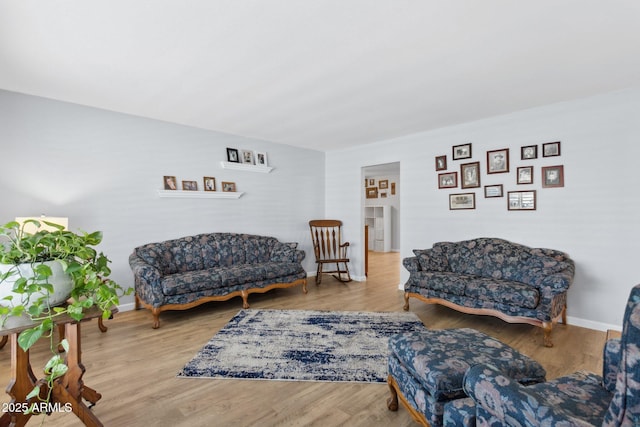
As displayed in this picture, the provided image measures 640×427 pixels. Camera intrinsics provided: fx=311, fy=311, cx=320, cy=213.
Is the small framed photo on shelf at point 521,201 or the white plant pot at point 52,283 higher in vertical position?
the small framed photo on shelf at point 521,201

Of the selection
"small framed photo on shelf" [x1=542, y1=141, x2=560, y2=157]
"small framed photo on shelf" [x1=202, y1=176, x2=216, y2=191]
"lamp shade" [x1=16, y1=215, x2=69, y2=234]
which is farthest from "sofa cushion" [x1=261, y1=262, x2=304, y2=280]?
"small framed photo on shelf" [x1=542, y1=141, x2=560, y2=157]

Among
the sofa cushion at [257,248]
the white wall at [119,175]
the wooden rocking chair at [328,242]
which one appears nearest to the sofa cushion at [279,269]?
the sofa cushion at [257,248]

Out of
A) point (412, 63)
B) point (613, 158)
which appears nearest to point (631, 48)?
point (613, 158)

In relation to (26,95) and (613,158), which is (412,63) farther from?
(26,95)

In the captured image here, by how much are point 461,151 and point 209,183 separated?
3.66 metres

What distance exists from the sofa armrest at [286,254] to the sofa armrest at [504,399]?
11.8 ft

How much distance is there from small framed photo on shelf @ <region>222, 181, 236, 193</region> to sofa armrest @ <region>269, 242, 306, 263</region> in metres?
1.15

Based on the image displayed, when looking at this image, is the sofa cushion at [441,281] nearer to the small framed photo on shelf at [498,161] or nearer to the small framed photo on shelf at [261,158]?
the small framed photo on shelf at [498,161]

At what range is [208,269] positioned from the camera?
412 cm

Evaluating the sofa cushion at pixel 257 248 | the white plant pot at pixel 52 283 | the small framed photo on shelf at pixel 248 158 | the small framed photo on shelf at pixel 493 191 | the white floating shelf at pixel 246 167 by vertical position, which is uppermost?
the small framed photo on shelf at pixel 248 158

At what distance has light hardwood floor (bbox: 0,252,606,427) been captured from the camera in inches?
73.5

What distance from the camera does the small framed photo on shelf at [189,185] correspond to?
4426mm

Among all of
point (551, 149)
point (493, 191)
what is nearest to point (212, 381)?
point (493, 191)

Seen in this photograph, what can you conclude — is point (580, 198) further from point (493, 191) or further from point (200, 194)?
point (200, 194)
